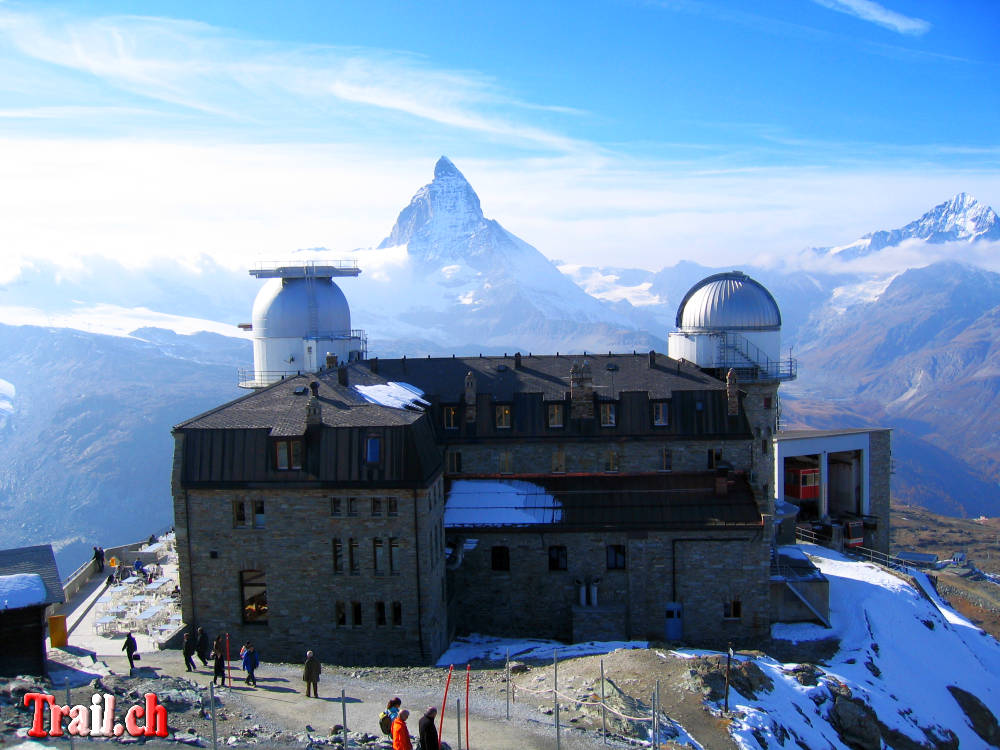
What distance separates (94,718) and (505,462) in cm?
2688

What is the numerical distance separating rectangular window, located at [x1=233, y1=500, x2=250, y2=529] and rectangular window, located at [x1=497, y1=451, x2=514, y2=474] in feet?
47.4

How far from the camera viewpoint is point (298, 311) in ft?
209

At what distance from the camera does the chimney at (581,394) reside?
48688mm

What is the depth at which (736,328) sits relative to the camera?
5628 centimetres

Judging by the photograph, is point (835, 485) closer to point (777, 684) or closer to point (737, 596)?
point (737, 596)

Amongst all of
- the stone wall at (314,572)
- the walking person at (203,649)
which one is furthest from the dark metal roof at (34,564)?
the stone wall at (314,572)

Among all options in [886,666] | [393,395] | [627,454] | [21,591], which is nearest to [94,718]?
[21,591]

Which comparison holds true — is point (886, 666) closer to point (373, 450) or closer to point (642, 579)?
point (642, 579)

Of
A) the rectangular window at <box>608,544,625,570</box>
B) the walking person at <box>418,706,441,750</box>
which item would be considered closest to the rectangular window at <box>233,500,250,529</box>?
the rectangular window at <box>608,544,625,570</box>

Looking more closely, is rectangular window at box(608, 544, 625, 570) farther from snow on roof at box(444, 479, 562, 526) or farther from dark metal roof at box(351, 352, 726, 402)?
dark metal roof at box(351, 352, 726, 402)

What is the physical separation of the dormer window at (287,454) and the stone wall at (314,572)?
3.40 ft

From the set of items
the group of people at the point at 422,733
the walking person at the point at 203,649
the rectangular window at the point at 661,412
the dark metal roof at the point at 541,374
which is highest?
the dark metal roof at the point at 541,374

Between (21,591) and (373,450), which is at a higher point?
(373,450)

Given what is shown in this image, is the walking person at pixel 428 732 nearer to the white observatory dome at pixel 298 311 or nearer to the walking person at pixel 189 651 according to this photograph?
the walking person at pixel 189 651
